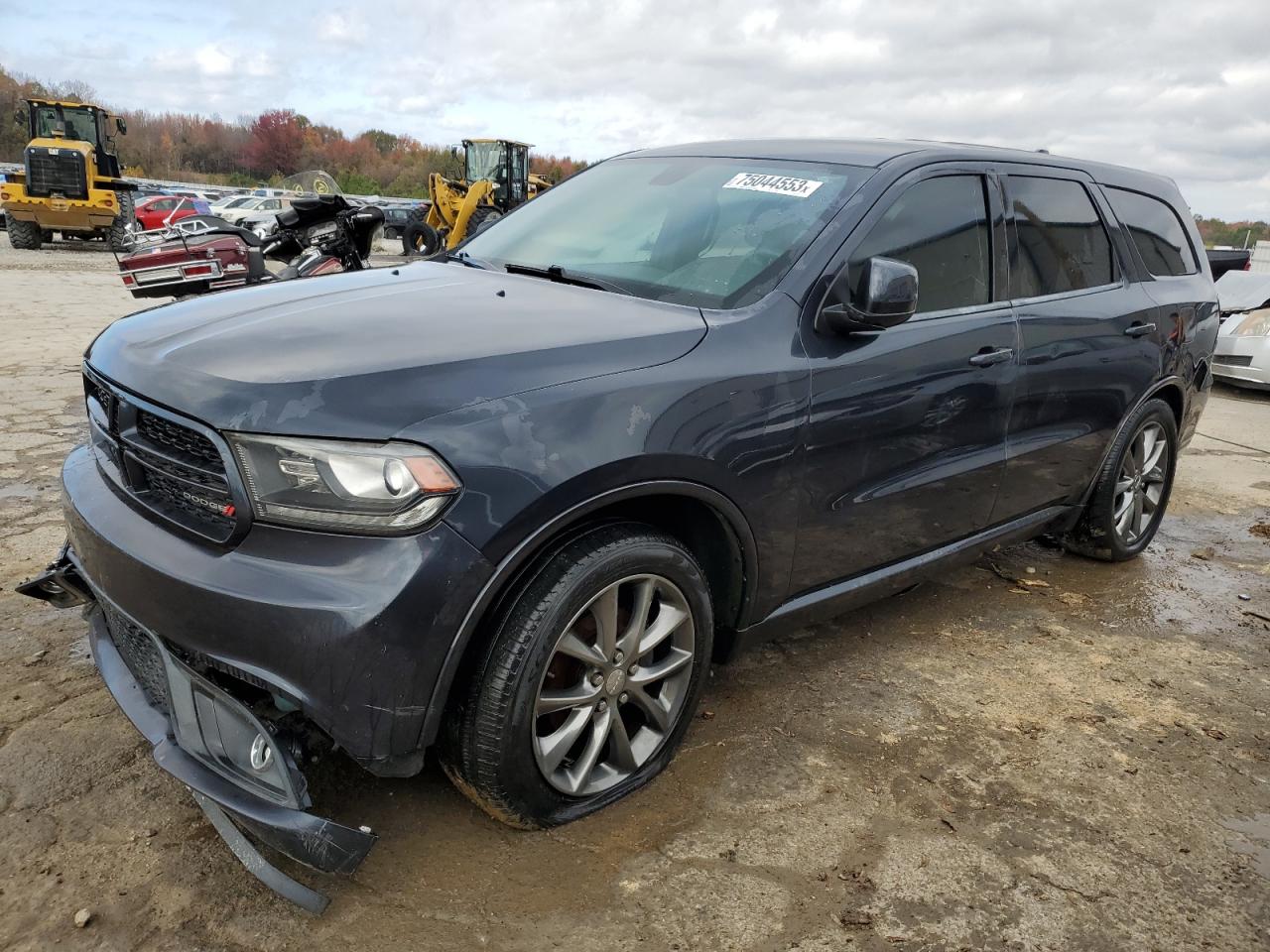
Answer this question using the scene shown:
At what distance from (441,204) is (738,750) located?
20814mm

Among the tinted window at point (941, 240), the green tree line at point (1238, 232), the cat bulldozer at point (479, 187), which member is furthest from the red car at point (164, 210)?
the green tree line at point (1238, 232)

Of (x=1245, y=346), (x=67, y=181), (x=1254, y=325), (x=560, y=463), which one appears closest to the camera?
(x=560, y=463)

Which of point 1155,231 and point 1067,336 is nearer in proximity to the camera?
point 1067,336

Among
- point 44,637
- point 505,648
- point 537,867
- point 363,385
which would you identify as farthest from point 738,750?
point 44,637

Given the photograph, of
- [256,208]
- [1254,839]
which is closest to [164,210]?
[256,208]

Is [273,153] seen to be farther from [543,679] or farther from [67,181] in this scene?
[543,679]

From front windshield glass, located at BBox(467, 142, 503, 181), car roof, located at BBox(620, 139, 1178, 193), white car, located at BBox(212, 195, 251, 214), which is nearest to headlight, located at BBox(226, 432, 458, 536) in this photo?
car roof, located at BBox(620, 139, 1178, 193)

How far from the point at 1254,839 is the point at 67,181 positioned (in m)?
23.7

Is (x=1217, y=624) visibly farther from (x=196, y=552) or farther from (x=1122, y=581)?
(x=196, y=552)

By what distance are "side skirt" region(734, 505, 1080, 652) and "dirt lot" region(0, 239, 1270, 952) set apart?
0.34m

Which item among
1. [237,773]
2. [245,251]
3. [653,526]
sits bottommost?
[237,773]

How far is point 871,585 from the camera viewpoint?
3154 mm

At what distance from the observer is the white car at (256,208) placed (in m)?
27.1

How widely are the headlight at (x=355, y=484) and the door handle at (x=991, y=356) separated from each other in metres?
2.01
